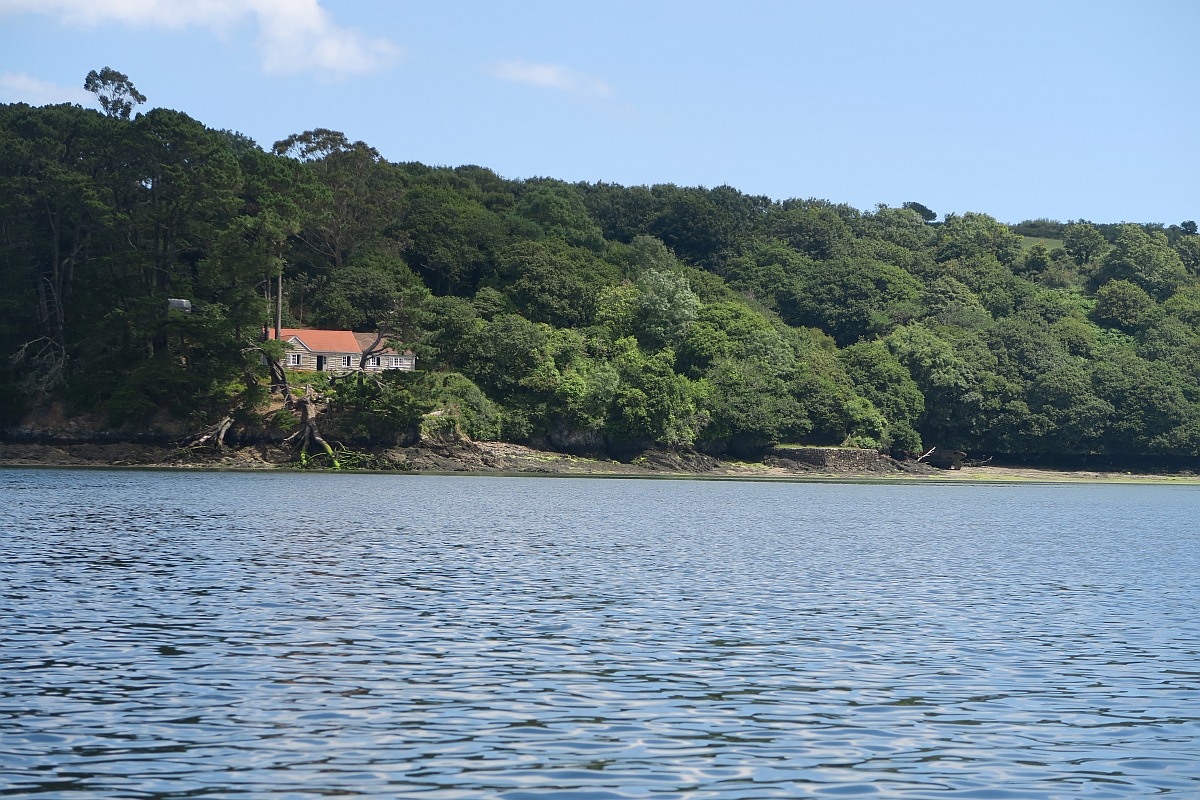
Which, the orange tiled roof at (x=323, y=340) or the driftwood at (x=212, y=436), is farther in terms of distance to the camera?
the orange tiled roof at (x=323, y=340)

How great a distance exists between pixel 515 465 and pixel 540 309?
23948 millimetres

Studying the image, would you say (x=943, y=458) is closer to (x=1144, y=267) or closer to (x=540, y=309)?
(x=540, y=309)

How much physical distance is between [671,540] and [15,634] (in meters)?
26.2

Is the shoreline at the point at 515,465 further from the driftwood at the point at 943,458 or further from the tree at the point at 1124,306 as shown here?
the tree at the point at 1124,306

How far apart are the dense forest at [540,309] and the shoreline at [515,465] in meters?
2.38

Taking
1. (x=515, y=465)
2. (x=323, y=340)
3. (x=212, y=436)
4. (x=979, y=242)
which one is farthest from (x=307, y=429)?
(x=979, y=242)

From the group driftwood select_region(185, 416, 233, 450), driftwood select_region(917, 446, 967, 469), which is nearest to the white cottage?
driftwood select_region(185, 416, 233, 450)

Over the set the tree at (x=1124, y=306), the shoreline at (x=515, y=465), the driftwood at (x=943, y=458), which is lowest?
the shoreline at (x=515, y=465)

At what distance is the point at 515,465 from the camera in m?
103

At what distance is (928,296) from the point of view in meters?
162

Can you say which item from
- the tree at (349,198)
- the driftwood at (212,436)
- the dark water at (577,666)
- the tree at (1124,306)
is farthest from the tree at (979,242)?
the dark water at (577,666)

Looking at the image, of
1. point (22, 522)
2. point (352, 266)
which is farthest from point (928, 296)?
point (22, 522)

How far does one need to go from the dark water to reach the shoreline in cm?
5141

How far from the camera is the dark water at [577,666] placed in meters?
13.1
